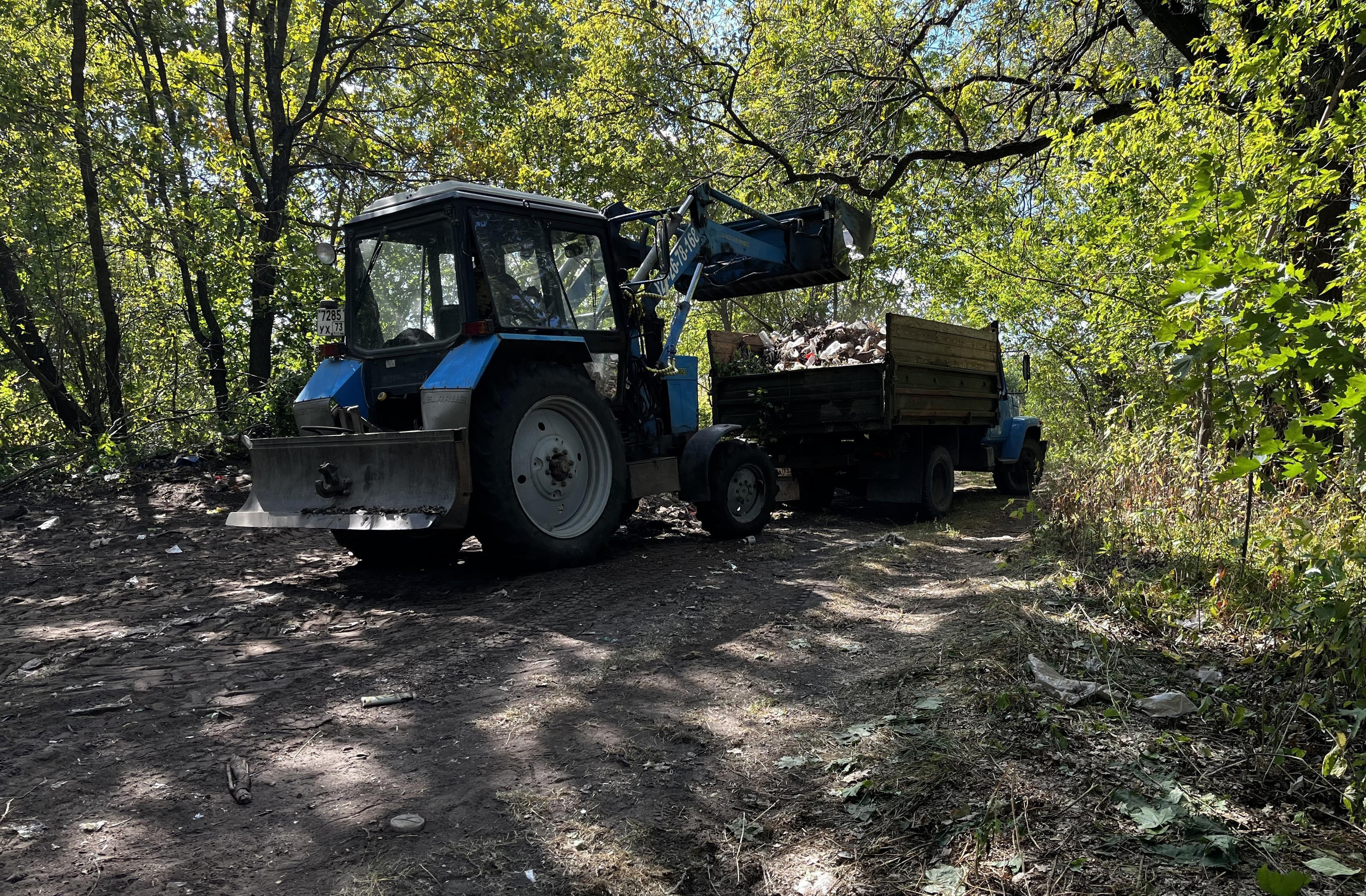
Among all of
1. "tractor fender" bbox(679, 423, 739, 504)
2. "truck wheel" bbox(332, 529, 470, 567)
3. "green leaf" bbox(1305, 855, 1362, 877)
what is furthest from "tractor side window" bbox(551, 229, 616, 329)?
"green leaf" bbox(1305, 855, 1362, 877)

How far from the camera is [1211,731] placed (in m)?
2.95

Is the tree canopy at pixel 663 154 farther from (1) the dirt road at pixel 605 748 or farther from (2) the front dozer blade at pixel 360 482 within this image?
(2) the front dozer blade at pixel 360 482

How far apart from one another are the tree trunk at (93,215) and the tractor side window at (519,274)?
19.0 ft

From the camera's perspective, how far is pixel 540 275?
22.4 feet

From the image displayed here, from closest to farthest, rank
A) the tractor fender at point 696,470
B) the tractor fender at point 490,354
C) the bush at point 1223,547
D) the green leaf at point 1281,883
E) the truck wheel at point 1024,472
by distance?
the green leaf at point 1281,883 < the bush at point 1223,547 < the tractor fender at point 490,354 < the tractor fender at point 696,470 < the truck wheel at point 1024,472

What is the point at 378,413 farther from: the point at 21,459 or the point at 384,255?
the point at 21,459

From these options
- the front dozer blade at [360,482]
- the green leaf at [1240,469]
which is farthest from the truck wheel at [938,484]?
the green leaf at [1240,469]

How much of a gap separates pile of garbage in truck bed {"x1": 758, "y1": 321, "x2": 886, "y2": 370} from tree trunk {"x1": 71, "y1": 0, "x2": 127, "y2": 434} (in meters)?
7.63

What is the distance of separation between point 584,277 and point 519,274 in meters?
0.70

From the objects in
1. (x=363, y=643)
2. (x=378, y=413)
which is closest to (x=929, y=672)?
(x=363, y=643)

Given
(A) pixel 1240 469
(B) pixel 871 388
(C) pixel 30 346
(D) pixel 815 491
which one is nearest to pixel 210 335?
(C) pixel 30 346

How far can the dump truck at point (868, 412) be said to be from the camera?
928cm

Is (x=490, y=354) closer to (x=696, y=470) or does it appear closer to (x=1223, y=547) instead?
(x=696, y=470)

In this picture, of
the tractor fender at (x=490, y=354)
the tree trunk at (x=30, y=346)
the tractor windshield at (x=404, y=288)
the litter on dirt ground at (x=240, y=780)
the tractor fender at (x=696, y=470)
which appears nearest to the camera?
the litter on dirt ground at (x=240, y=780)
